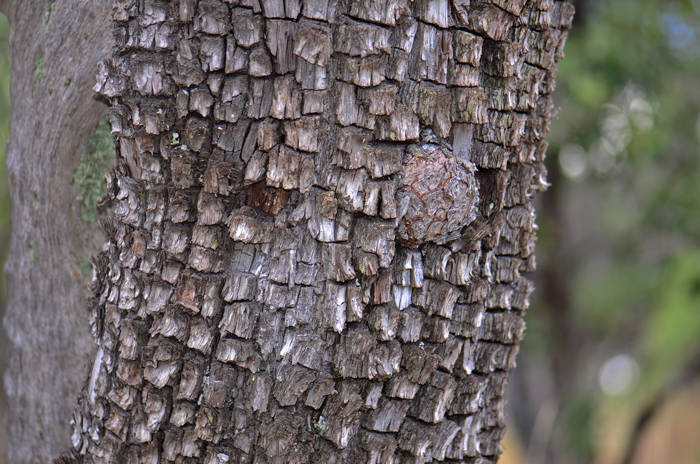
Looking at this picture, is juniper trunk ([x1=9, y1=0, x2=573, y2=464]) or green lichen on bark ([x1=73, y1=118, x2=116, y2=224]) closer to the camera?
juniper trunk ([x1=9, y1=0, x2=573, y2=464])

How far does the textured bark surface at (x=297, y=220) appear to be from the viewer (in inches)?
37.5

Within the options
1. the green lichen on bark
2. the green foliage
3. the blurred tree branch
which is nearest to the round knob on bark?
the green lichen on bark

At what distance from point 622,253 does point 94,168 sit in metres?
6.75

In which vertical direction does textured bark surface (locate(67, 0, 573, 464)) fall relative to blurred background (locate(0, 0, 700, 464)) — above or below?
below

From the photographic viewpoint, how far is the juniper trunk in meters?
0.95

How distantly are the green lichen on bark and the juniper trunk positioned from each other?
25cm

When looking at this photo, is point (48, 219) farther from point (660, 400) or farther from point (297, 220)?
point (660, 400)

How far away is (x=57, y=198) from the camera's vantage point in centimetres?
130

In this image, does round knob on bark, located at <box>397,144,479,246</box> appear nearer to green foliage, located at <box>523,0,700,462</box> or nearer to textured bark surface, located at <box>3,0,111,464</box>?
textured bark surface, located at <box>3,0,111,464</box>

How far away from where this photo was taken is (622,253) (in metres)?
6.64

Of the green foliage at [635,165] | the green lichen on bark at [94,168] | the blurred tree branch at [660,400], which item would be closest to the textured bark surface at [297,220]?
the green lichen on bark at [94,168]

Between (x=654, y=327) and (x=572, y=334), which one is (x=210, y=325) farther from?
(x=572, y=334)

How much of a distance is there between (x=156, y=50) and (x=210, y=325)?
523 mm

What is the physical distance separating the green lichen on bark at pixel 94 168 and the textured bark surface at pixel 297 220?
0.26m
